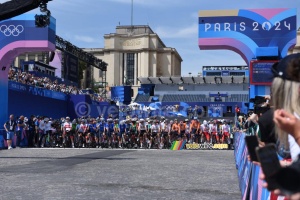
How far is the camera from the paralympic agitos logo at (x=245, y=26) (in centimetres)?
2498

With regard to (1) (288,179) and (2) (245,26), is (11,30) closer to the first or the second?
(2) (245,26)

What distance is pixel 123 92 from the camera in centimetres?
6191

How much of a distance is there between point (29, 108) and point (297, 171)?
114 feet

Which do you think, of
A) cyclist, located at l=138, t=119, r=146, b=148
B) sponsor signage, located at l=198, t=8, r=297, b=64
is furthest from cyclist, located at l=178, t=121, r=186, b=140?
sponsor signage, located at l=198, t=8, r=297, b=64

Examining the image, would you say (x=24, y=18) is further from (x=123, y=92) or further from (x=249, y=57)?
(x=123, y=92)

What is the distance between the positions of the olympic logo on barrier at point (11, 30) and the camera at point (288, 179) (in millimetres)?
23731

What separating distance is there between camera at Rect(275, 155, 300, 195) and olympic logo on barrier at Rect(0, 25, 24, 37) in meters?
23.7

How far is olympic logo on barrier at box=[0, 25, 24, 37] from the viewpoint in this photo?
2447cm

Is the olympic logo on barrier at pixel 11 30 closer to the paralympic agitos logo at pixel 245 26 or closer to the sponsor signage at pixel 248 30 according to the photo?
the sponsor signage at pixel 248 30

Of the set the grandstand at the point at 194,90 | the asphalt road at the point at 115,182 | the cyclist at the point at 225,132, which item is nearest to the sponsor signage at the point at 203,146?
the cyclist at the point at 225,132

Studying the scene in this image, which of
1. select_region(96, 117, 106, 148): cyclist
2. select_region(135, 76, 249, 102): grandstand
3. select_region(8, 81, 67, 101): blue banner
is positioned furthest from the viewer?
select_region(135, 76, 249, 102): grandstand

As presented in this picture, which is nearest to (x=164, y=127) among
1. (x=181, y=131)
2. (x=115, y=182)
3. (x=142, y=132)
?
(x=181, y=131)

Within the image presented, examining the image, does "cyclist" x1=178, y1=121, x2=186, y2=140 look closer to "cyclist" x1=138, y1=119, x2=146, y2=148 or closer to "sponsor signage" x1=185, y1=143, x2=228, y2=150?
"sponsor signage" x1=185, y1=143, x2=228, y2=150

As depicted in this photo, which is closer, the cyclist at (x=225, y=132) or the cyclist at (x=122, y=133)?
the cyclist at (x=122, y=133)
